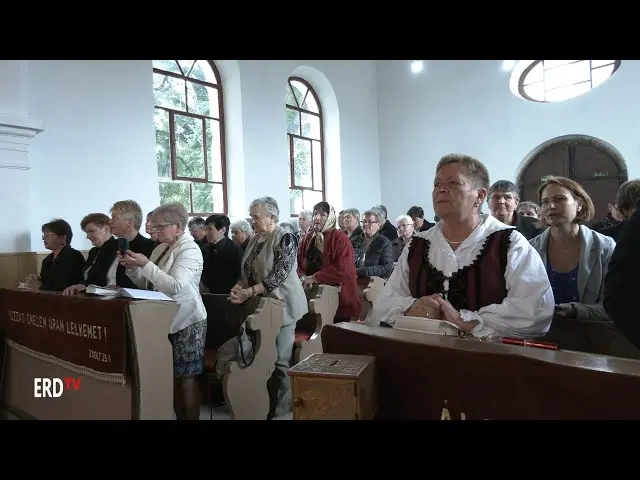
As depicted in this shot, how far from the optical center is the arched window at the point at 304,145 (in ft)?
33.2

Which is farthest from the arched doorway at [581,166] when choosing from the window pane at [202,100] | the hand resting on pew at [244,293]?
the hand resting on pew at [244,293]

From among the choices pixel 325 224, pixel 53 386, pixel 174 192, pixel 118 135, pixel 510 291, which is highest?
pixel 118 135

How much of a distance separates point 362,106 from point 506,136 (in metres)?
3.14

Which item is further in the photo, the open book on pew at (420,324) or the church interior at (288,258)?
the open book on pew at (420,324)

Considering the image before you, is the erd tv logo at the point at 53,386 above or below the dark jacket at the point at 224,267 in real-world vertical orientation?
below

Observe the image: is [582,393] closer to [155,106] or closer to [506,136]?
[155,106]

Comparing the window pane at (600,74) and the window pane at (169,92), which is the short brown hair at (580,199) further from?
the window pane at (600,74)

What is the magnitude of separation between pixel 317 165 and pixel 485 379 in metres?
9.62

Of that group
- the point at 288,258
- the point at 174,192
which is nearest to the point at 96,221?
the point at 288,258

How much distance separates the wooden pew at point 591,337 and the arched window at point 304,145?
301 inches

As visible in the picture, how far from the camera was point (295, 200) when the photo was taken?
10.1 meters

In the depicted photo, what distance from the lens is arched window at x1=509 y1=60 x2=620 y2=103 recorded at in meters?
9.13

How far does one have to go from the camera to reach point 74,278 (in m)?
4.19

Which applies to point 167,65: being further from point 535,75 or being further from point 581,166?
point 581,166
